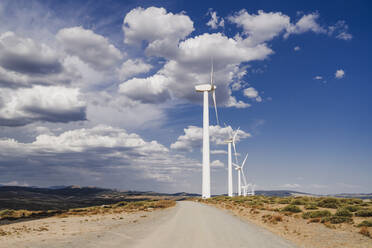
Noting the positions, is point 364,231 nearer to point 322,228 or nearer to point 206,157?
point 322,228

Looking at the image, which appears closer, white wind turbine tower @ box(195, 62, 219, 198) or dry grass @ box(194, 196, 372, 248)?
dry grass @ box(194, 196, 372, 248)

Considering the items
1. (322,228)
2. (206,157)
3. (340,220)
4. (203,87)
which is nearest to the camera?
(322,228)

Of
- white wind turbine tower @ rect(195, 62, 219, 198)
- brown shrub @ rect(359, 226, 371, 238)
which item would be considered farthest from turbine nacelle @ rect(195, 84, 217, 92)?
brown shrub @ rect(359, 226, 371, 238)

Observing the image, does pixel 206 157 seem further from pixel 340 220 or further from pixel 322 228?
pixel 322 228

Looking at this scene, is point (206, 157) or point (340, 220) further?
point (206, 157)

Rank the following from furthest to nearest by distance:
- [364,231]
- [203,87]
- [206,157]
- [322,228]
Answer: [203,87]
[206,157]
[322,228]
[364,231]

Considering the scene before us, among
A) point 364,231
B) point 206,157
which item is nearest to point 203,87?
point 206,157

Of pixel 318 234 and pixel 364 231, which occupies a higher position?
pixel 364 231

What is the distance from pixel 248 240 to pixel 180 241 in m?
4.20

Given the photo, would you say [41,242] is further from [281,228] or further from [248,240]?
[281,228]

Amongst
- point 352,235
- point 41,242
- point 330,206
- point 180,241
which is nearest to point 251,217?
point 330,206

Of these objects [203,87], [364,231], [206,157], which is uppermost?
[203,87]

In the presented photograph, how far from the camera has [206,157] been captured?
6781 cm

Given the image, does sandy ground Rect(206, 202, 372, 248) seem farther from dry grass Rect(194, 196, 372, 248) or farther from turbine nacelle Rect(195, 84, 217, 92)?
turbine nacelle Rect(195, 84, 217, 92)
